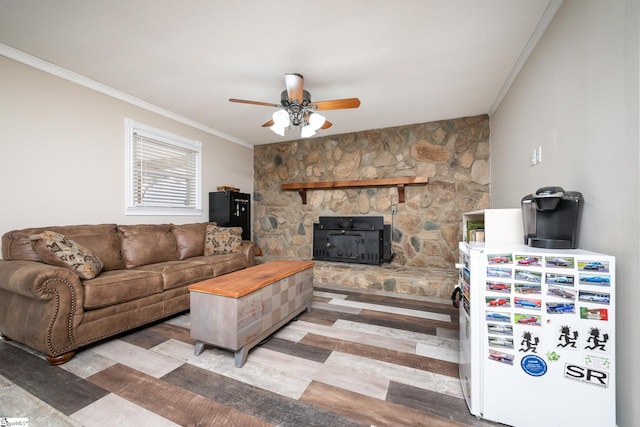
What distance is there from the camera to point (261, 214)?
16.6ft

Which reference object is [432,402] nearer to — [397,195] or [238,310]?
[238,310]

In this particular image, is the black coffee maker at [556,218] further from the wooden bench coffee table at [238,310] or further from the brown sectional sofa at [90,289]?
the brown sectional sofa at [90,289]

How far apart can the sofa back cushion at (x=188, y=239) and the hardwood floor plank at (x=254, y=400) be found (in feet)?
6.31

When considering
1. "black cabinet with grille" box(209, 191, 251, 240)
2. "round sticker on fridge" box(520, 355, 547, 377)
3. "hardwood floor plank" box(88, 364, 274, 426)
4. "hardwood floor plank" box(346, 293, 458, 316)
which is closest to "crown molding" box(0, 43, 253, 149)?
"black cabinet with grille" box(209, 191, 251, 240)

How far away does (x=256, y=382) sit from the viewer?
1559 mm

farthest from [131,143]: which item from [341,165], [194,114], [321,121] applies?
[341,165]

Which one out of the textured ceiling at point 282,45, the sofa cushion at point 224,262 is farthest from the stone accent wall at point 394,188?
the sofa cushion at point 224,262

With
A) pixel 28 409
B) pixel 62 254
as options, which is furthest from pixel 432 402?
pixel 62 254

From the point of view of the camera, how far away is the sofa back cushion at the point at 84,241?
2.05 meters

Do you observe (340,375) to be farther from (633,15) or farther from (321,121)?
(633,15)

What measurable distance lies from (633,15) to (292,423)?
236 centimetres

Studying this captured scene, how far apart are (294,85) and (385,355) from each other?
8.01 ft

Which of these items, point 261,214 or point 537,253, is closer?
point 537,253

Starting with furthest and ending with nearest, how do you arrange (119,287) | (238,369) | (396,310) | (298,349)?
1. (396,310)
2. (119,287)
3. (298,349)
4. (238,369)
